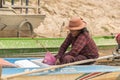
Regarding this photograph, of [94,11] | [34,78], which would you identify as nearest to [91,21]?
[94,11]

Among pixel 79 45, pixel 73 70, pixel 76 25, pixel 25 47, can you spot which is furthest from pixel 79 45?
pixel 25 47

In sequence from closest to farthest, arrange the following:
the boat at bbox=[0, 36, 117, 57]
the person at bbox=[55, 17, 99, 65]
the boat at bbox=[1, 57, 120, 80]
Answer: the boat at bbox=[1, 57, 120, 80]
the person at bbox=[55, 17, 99, 65]
the boat at bbox=[0, 36, 117, 57]

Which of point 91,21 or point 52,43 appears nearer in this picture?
point 52,43

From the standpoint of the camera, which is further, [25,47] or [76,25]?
Answer: [25,47]

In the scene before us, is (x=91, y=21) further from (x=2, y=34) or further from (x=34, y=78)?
(x=34, y=78)

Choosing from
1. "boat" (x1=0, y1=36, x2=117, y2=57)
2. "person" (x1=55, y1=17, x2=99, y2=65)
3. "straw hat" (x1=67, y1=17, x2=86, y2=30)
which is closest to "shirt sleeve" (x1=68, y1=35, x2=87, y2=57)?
"person" (x1=55, y1=17, x2=99, y2=65)

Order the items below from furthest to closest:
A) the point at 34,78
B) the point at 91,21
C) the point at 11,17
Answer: the point at 91,21
the point at 11,17
the point at 34,78

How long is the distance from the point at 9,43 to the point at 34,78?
449 centimetres

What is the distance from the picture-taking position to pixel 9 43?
42.0 ft

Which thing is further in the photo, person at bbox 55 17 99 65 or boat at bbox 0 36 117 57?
boat at bbox 0 36 117 57

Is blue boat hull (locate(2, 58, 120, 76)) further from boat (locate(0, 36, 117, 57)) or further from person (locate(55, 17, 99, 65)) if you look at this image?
boat (locate(0, 36, 117, 57))

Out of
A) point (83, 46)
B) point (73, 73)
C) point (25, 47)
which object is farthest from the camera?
point (25, 47)

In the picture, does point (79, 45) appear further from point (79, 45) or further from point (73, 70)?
point (73, 70)

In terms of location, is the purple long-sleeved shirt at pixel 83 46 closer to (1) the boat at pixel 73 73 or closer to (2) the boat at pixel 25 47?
(1) the boat at pixel 73 73
